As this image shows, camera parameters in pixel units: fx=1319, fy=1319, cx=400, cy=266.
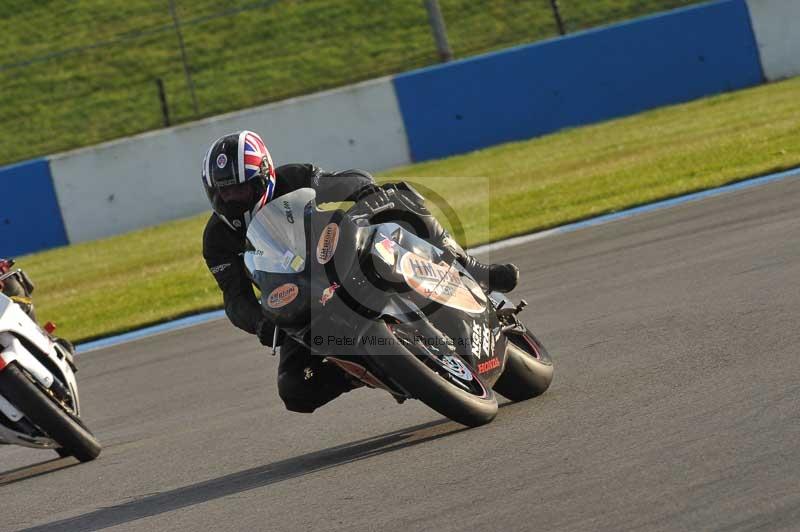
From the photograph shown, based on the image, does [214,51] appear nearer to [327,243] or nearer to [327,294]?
[327,243]

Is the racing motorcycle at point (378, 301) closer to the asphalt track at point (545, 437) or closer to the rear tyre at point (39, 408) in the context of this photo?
the asphalt track at point (545, 437)

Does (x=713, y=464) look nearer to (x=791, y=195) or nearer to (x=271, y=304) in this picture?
(x=271, y=304)

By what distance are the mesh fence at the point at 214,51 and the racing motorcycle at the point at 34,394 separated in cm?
1482

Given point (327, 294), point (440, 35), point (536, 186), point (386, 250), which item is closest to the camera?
point (327, 294)

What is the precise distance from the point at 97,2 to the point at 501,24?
36.2 feet

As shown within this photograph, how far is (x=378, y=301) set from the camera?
5.36 meters

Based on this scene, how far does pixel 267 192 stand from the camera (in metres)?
5.83

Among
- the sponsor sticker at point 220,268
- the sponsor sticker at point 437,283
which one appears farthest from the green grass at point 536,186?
the sponsor sticker at point 437,283

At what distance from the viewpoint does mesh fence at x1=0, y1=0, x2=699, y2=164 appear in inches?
924

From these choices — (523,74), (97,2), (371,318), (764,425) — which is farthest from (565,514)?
(97,2)

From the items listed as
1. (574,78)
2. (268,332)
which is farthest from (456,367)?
(574,78)

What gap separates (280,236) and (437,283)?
0.74m

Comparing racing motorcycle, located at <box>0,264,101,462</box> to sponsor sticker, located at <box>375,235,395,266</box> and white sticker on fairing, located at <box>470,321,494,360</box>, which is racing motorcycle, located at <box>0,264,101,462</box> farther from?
white sticker on fairing, located at <box>470,321,494,360</box>

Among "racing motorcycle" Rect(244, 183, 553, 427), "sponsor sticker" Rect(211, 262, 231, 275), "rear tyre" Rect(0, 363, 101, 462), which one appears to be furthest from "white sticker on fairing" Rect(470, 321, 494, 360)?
"rear tyre" Rect(0, 363, 101, 462)
